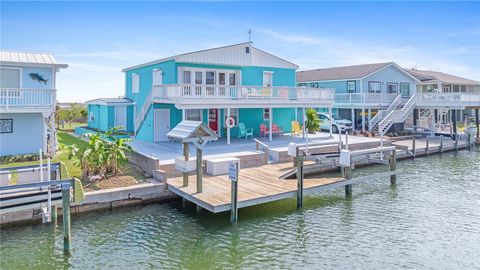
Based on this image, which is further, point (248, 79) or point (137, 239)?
point (248, 79)

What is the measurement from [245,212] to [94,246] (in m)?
4.94

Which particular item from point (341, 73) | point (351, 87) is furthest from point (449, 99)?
point (341, 73)

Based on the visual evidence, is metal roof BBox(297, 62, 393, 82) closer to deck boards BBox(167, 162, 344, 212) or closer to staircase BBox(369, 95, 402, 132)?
staircase BBox(369, 95, 402, 132)

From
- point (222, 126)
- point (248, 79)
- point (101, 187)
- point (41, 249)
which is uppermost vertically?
point (248, 79)

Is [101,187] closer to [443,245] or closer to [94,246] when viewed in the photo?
[94,246]

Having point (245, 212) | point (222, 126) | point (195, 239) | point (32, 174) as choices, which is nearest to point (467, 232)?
point (245, 212)

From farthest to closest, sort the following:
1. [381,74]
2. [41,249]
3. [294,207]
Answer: [381,74] → [294,207] → [41,249]

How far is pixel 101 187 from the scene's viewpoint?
1323cm

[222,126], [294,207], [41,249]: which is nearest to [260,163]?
[294,207]

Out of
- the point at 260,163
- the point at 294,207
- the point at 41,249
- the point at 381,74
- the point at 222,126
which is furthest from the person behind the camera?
the point at 381,74

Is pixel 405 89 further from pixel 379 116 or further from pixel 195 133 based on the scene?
pixel 195 133

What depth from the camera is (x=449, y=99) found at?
2941 centimetres

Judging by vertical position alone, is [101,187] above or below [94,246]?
above

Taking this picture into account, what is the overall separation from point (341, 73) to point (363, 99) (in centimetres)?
619
